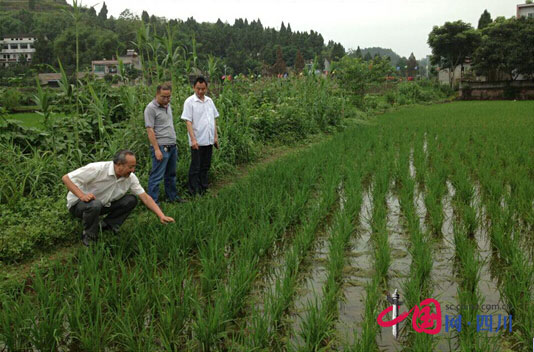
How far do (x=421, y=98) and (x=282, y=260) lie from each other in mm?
26591

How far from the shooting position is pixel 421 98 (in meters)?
27.5

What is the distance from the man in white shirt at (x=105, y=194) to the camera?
3.22m

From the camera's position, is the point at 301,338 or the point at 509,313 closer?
the point at 301,338

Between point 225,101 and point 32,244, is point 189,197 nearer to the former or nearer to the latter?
point 32,244

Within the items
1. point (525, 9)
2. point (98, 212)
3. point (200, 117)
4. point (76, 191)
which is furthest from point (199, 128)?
point (525, 9)

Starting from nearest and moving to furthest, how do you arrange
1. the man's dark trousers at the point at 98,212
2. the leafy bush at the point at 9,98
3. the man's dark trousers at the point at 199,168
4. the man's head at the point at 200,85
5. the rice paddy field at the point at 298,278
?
the rice paddy field at the point at 298,278, the man's dark trousers at the point at 98,212, the man's head at the point at 200,85, the man's dark trousers at the point at 199,168, the leafy bush at the point at 9,98

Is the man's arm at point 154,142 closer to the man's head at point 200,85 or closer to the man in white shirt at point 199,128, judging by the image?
the man in white shirt at point 199,128

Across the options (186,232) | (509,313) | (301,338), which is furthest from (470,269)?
(186,232)

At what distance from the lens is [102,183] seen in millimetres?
3402

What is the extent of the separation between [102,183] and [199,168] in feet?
5.42

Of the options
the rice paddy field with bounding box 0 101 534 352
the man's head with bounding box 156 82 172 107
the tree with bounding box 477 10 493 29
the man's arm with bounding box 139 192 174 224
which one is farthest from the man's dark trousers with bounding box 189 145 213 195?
the tree with bounding box 477 10 493 29

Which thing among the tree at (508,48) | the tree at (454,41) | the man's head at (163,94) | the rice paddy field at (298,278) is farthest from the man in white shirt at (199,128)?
the tree at (454,41)

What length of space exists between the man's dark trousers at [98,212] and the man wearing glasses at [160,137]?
0.81m

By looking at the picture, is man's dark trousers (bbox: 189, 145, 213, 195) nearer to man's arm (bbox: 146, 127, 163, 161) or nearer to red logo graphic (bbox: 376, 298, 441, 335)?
man's arm (bbox: 146, 127, 163, 161)
